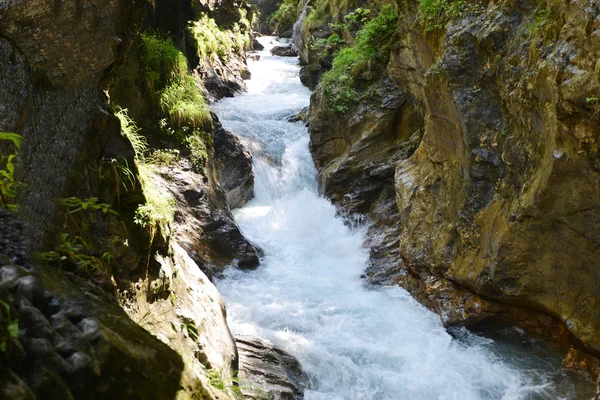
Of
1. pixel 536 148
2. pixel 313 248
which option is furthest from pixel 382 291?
pixel 536 148

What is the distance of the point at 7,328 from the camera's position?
158 cm

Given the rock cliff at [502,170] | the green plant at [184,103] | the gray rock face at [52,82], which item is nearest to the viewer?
the gray rock face at [52,82]

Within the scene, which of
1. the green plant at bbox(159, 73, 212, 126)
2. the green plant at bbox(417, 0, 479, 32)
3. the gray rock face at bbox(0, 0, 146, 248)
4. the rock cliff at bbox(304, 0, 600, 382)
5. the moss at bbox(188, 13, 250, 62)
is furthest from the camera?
the moss at bbox(188, 13, 250, 62)

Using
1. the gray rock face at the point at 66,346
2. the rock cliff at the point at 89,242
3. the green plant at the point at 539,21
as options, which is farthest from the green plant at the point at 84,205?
the green plant at the point at 539,21

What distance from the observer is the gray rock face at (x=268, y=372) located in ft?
15.9

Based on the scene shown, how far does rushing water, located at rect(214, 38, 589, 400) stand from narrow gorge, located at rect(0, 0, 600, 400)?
0.04 meters

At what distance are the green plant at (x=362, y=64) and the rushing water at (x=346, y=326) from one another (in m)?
2.40

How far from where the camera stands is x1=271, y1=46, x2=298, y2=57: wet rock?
2255 centimetres

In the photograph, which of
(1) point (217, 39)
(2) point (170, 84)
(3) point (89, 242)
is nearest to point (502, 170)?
(3) point (89, 242)

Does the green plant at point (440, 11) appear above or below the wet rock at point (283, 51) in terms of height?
above

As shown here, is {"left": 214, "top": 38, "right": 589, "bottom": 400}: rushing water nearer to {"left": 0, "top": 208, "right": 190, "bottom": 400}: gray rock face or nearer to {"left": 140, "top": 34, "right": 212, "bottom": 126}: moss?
{"left": 140, "top": 34, "right": 212, "bottom": 126}: moss

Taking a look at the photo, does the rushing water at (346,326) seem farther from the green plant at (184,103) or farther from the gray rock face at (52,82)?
the gray rock face at (52,82)

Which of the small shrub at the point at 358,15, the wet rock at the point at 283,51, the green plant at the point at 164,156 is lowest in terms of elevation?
the green plant at the point at 164,156

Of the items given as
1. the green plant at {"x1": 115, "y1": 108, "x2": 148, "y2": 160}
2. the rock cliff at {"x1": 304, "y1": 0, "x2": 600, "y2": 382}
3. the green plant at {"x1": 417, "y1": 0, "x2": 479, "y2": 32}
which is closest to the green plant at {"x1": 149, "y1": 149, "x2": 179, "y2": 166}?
the green plant at {"x1": 115, "y1": 108, "x2": 148, "y2": 160}
